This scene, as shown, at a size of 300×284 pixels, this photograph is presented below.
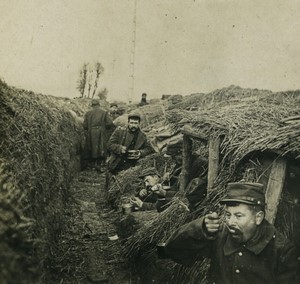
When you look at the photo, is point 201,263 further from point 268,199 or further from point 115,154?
point 115,154

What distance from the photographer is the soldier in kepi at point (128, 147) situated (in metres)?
6.96

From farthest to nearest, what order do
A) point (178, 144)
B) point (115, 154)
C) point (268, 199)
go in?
point (115, 154)
point (178, 144)
point (268, 199)

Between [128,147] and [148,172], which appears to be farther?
[128,147]

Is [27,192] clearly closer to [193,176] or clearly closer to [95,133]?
[193,176]

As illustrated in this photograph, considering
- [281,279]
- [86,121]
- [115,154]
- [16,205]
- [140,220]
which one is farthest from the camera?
[86,121]

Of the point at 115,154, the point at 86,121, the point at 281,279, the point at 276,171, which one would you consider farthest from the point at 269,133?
the point at 86,121

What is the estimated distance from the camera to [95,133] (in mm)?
10977

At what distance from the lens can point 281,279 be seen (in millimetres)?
2670

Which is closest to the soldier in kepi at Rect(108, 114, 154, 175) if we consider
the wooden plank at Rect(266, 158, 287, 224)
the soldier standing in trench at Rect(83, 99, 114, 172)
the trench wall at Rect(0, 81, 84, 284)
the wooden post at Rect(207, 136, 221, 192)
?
the trench wall at Rect(0, 81, 84, 284)

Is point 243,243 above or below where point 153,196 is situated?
above

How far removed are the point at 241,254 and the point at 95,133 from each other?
860 cm

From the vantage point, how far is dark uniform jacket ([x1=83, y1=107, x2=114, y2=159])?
1091 centimetres

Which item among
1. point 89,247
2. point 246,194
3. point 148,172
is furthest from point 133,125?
point 246,194

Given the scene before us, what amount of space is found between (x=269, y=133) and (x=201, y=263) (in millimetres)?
1332
